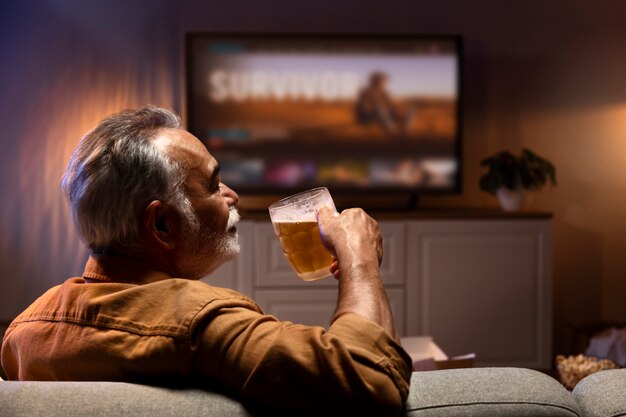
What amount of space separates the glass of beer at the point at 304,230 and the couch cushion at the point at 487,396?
1.30 ft

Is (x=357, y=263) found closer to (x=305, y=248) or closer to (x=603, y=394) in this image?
(x=305, y=248)

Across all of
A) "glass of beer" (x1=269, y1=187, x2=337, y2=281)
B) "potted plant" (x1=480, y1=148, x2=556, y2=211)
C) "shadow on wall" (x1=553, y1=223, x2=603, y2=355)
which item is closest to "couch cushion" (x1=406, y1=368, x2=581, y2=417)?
"glass of beer" (x1=269, y1=187, x2=337, y2=281)

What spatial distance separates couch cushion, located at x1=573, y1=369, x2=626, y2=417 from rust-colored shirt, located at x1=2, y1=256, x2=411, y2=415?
252 millimetres

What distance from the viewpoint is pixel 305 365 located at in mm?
893

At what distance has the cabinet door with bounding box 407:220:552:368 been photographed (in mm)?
4027

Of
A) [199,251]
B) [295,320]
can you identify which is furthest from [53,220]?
[199,251]

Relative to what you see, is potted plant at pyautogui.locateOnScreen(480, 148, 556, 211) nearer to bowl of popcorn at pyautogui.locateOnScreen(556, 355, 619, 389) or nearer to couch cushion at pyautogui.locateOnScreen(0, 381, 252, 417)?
bowl of popcorn at pyautogui.locateOnScreen(556, 355, 619, 389)

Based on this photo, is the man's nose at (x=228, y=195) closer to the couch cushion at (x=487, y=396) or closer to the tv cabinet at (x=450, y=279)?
the couch cushion at (x=487, y=396)

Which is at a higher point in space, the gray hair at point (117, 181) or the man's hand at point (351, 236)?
the gray hair at point (117, 181)

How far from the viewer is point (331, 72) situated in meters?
4.23

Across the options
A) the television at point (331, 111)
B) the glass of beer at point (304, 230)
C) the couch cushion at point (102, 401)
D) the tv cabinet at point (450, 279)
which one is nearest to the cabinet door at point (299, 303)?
the tv cabinet at point (450, 279)

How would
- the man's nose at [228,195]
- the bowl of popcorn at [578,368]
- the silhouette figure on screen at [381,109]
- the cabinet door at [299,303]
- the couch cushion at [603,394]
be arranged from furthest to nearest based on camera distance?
the silhouette figure on screen at [381,109], the cabinet door at [299,303], the bowl of popcorn at [578,368], the man's nose at [228,195], the couch cushion at [603,394]

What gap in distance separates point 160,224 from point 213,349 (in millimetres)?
275

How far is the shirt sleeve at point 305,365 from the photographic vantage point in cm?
89
